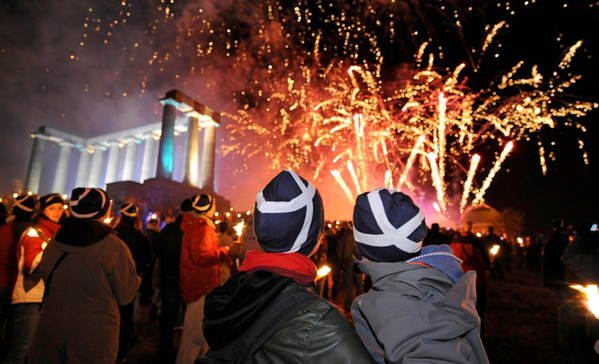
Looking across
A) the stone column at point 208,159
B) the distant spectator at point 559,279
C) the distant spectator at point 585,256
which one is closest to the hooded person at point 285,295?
the distant spectator at point 585,256

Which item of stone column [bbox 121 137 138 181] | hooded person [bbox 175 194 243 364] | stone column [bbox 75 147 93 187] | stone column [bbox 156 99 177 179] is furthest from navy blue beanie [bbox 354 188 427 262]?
stone column [bbox 75 147 93 187]

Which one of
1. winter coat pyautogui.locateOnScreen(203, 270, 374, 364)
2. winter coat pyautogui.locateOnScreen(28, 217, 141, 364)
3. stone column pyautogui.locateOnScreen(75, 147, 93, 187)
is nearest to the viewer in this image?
winter coat pyautogui.locateOnScreen(203, 270, 374, 364)

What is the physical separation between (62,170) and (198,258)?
6404 centimetres

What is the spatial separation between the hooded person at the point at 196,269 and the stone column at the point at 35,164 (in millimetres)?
56545

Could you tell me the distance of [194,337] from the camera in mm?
4301

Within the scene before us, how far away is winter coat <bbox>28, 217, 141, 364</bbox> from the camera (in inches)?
118

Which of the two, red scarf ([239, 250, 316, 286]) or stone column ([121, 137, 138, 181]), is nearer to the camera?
red scarf ([239, 250, 316, 286])

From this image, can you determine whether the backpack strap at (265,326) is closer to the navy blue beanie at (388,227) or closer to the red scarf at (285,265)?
the red scarf at (285,265)

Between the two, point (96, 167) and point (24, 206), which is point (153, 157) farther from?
point (24, 206)

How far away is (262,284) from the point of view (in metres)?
1.46

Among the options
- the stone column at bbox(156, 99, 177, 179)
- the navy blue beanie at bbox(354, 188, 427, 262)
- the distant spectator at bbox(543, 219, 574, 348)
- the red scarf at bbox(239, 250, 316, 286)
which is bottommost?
the distant spectator at bbox(543, 219, 574, 348)

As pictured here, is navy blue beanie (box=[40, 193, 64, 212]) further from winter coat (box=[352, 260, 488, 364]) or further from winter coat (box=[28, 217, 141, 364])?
winter coat (box=[352, 260, 488, 364])

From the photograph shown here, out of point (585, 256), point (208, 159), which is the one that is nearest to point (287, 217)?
point (585, 256)

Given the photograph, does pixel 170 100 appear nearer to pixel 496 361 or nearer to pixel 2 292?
pixel 2 292
